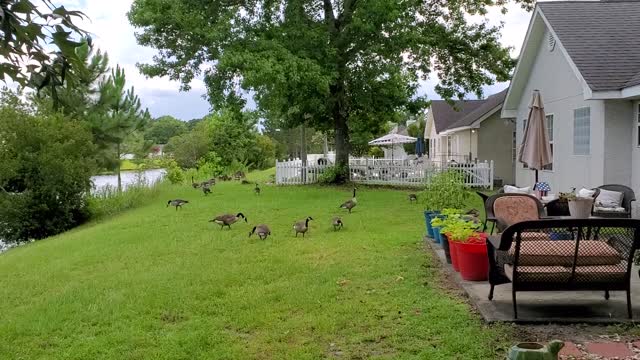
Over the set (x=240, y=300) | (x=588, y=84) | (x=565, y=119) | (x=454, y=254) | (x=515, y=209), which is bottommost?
(x=240, y=300)

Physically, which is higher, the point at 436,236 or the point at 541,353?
the point at 541,353

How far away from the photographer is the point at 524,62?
1380 centimetres

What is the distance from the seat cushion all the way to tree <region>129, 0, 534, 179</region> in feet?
37.5

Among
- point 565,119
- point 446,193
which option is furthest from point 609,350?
point 565,119

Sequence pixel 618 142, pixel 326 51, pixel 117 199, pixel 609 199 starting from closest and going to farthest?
pixel 609 199 → pixel 618 142 → pixel 326 51 → pixel 117 199

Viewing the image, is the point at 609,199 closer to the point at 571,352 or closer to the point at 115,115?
the point at 571,352

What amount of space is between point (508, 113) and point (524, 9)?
209 inches

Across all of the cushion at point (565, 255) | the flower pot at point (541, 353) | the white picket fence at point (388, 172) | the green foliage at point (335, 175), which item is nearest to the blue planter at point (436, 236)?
the cushion at point (565, 255)

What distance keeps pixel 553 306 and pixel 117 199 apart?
55.9 ft

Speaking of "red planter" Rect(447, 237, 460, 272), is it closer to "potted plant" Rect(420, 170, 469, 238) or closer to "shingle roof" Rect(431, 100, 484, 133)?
"potted plant" Rect(420, 170, 469, 238)

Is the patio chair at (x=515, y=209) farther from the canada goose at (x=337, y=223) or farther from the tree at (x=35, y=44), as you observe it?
the tree at (x=35, y=44)

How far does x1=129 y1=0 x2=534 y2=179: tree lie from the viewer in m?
16.2

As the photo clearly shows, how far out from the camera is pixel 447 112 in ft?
A: 105

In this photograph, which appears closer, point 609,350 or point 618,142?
point 609,350
